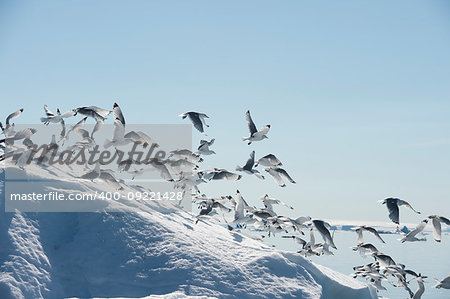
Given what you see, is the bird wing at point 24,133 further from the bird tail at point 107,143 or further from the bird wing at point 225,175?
the bird wing at point 225,175

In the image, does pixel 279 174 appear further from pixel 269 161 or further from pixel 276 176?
pixel 269 161

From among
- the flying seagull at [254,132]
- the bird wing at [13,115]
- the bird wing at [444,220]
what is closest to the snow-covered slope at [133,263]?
the bird wing at [13,115]

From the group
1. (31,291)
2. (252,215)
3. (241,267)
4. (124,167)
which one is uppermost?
(124,167)

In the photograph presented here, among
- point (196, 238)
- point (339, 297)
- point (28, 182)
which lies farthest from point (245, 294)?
A: point (28, 182)

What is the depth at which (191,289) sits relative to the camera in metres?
12.8

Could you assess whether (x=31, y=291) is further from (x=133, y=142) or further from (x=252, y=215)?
(x=252, y=215)

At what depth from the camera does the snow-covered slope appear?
42.4 ft

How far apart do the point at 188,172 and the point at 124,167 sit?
268 cm

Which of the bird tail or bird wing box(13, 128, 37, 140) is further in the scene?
bird wing box(13, 128, 37, 140)

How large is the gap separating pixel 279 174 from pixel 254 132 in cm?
217

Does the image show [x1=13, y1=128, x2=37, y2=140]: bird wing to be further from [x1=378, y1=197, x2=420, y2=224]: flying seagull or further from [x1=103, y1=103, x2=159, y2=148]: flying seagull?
[x1=378, y1=197, x2=420, y2=224]: flying seagull

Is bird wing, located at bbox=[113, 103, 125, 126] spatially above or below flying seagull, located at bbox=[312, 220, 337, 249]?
above

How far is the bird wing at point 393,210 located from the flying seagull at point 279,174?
408cm

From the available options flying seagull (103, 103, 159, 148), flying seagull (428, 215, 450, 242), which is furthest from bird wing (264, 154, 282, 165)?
flying seagull (428, 215, 450, 242)
